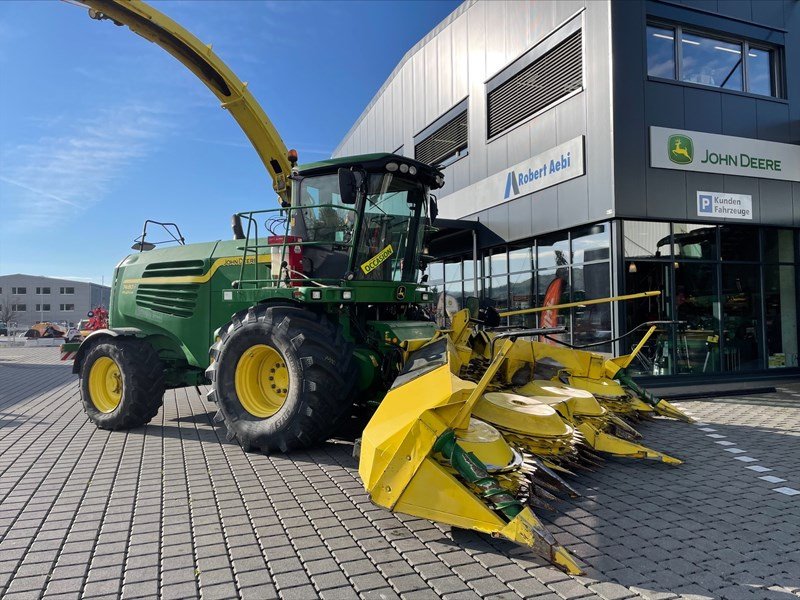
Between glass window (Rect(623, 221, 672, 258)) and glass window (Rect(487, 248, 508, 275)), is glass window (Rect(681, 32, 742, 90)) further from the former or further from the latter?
glass window (Rect(487, 248, 508, 275))

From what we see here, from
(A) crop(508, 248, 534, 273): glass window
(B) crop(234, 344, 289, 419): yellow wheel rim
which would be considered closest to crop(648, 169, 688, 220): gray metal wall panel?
(A) crop(508, 248, 534, 273): glass window

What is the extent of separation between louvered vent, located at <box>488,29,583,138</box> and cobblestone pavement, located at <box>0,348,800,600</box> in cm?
781

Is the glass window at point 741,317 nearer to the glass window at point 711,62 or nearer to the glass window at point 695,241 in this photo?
the glass window at point 695,241

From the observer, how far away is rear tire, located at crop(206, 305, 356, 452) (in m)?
4.96

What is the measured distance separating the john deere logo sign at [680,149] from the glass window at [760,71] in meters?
2.29

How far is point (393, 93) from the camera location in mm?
20500

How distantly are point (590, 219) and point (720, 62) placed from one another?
4317mm

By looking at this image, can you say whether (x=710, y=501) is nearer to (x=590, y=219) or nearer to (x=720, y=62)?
(x=590, y=219)

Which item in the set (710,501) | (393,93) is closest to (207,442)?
(710,501)

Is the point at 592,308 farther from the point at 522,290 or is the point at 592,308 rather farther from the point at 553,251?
the point at 522,290

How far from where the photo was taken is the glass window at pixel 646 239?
9.90 metres

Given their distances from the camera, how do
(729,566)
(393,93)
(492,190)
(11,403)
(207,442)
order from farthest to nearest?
(393,93)
(492,190)
(11,403)
(207,442)
(729,566)

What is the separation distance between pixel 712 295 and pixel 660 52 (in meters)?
4.79

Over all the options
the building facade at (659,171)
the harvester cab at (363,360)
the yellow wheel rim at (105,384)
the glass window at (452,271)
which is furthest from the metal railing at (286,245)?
the glass window at (452,271)
